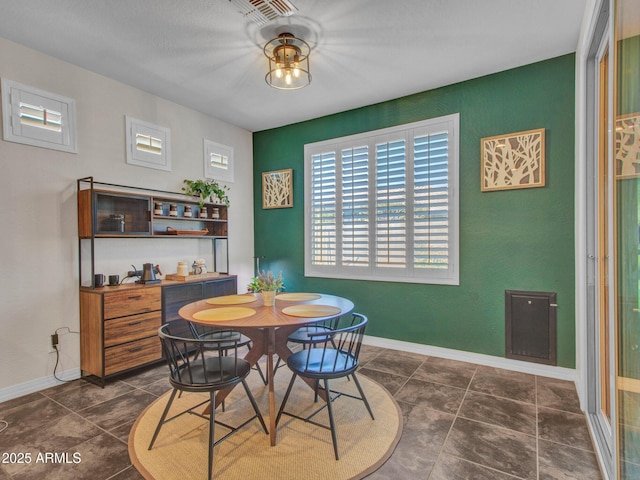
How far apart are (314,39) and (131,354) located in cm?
328

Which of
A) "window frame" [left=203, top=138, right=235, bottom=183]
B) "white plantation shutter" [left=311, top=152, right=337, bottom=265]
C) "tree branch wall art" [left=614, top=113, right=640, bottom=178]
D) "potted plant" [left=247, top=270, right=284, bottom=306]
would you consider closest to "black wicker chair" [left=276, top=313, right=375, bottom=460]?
"potted plant" [left=247, top=270, right=284, bottom=306]

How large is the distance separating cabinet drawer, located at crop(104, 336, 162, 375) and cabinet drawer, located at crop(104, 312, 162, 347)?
0.05 meters

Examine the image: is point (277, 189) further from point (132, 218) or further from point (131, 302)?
point (131, 302)

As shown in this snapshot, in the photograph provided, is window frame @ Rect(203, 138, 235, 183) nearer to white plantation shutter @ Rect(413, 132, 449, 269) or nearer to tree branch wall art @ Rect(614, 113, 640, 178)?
white plantation shutter @ Rect(413, 132, 449, 269)

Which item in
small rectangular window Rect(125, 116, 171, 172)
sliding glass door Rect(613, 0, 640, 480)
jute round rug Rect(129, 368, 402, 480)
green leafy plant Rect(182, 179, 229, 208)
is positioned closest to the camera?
sliding glass door Rect(613, 0, 640, 480)

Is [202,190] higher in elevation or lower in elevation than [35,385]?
higher

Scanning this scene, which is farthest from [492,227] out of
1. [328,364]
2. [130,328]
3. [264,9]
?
[130,328]

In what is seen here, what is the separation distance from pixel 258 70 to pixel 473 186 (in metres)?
2.49

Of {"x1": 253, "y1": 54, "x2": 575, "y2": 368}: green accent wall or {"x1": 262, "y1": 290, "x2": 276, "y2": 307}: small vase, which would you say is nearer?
{"x1": 262, "y1": 290, "x2": 276, "y2": 307}: small vase

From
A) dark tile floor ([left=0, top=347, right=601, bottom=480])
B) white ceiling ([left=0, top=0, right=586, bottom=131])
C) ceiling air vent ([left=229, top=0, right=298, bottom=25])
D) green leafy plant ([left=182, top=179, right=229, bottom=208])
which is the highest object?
white ceiling ([left=0, top=0, right=586, bottom=131])

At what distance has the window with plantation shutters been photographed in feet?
11.9

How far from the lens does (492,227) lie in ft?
11.1

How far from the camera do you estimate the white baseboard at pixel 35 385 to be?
2717 millimetres

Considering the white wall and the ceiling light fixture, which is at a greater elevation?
the ceiling light fixture
